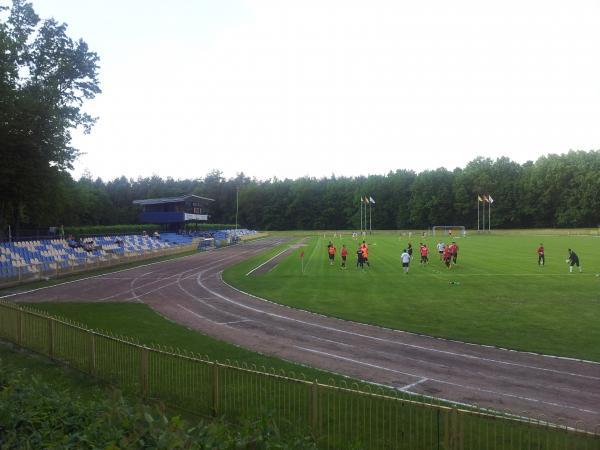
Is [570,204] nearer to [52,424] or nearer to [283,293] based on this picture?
[283,293]

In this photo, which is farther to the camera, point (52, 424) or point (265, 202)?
point (265, 202)

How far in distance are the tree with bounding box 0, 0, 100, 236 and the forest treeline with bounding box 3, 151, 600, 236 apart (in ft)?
129

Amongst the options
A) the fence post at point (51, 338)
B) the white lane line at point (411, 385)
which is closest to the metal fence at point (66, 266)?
the fence post at point (51, 338)

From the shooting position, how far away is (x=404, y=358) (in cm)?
1345

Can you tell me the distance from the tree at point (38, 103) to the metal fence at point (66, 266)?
4.88 metres

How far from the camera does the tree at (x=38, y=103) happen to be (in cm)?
2970

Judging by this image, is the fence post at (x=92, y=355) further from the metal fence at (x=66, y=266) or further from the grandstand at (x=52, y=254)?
the grandstand at (x=52, y=254)

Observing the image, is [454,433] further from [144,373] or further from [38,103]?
[38,103]

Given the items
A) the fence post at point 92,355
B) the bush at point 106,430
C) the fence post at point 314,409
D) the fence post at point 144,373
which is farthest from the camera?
the fence post at point 92,355

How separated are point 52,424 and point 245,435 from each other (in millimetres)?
2208

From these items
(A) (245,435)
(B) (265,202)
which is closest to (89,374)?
(A) (245,435)

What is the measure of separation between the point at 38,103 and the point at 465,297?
1049 inches

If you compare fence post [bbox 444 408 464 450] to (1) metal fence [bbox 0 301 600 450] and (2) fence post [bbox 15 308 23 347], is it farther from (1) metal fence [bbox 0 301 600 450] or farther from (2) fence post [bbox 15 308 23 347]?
(2) fence post [bbox 15 308 23 347]

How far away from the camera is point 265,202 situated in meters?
142
